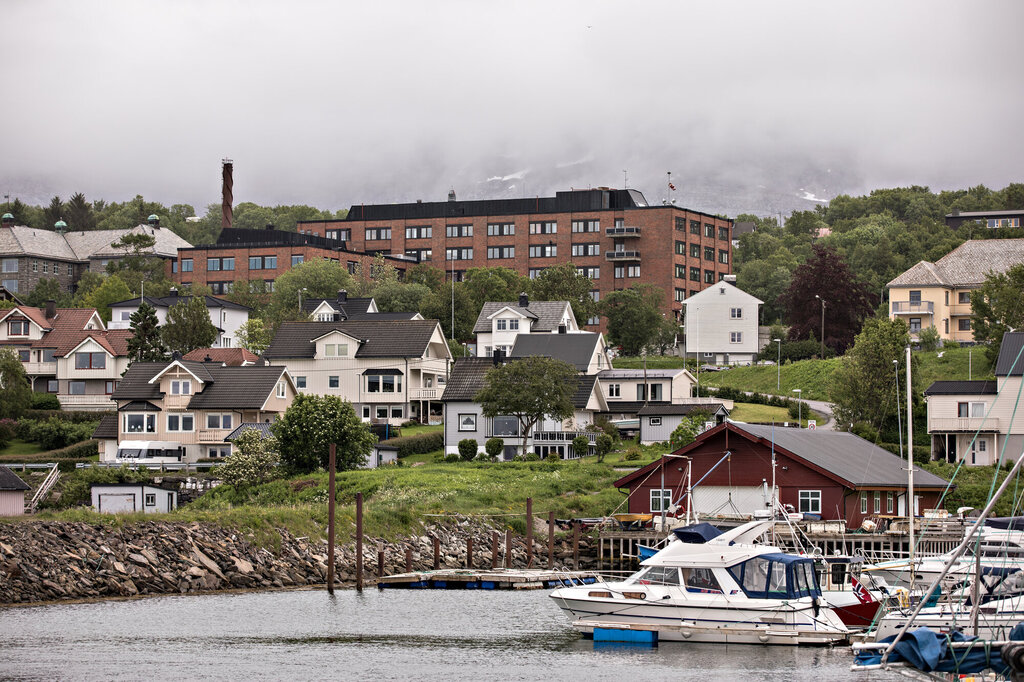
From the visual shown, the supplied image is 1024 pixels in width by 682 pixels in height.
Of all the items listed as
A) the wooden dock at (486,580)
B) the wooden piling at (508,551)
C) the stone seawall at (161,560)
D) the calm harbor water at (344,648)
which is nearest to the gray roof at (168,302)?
the stone seawall at (161,560)

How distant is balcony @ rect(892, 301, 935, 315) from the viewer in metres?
135

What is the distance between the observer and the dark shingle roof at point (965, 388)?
3455 inches

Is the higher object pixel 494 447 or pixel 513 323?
pixel 513 323

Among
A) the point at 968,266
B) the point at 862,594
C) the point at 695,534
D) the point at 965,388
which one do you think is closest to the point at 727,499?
the point at 862,594

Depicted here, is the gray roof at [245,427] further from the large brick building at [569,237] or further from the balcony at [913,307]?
the large brick building at [569,237]

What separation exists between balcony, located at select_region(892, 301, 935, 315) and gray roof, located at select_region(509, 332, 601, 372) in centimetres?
3951

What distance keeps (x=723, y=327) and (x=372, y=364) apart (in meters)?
47.1

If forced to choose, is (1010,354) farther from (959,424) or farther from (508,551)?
(508,551)

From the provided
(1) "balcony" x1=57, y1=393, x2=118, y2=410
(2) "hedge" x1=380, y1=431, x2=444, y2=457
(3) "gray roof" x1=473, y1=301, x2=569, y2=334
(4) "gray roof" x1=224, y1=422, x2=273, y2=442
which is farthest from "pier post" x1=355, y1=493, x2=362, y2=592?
(3) "gray roof" x1=473, y1=301, x2=569, y2=334

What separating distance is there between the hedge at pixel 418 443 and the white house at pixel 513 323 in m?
22.7

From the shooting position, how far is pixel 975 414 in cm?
8756

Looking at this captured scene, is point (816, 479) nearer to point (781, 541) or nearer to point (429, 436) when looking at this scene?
point (781, 541)

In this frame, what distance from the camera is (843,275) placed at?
426 feet

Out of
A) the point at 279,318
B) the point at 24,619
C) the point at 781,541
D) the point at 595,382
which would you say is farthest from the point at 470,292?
the point at 24,619
